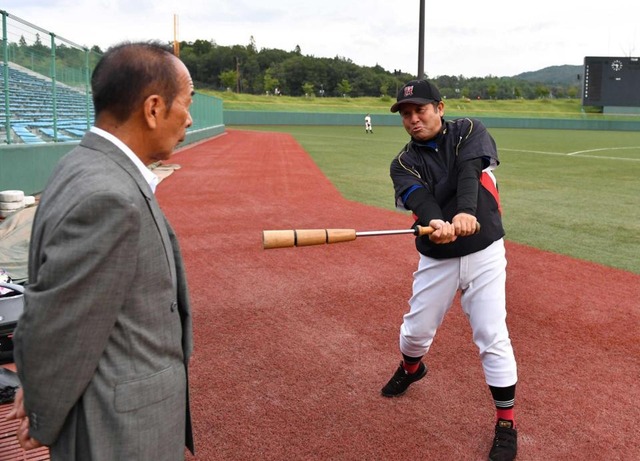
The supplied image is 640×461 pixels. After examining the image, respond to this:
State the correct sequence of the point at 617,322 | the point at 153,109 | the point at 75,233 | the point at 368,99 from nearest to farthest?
the point at 75,233, the point at 153,109, the point at 617,322, the point at 368,99

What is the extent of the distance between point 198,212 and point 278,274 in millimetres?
4407

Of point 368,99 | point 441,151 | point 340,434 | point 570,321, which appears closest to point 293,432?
point 340,434

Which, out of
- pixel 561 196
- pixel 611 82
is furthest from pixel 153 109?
pixel 611 82

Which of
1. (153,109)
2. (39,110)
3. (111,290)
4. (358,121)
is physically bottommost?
(111,290)

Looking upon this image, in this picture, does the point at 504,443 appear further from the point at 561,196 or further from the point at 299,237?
the point at 561,196

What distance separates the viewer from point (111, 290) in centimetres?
153

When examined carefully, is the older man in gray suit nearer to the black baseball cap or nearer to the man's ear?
the man's ear

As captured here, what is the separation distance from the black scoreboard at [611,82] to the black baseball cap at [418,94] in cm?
5474

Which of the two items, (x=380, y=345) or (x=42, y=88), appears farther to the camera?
(x=42, y=88)

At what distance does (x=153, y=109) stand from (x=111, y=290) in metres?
0.54

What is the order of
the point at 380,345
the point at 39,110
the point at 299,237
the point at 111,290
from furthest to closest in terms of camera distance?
the point at 39,110
the point at 380,345
the point at 299,237
the point at 111,290

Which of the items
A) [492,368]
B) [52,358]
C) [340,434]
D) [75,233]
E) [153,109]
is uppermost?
[153,109]

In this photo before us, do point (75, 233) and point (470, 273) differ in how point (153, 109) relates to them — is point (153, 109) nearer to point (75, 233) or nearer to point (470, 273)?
point (75, 233)

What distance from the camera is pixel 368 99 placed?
78062 mm
